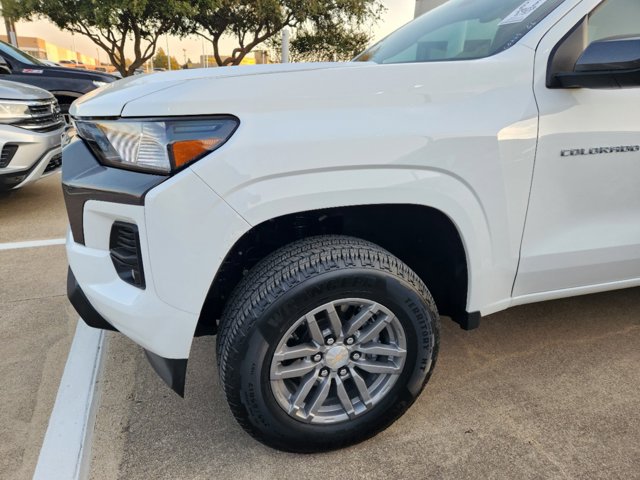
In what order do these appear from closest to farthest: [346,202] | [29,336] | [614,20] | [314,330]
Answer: [346,202] < [314,330] < [614,20] < [29,336]

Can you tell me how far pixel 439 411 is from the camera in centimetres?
210

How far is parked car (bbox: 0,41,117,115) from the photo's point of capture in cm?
629

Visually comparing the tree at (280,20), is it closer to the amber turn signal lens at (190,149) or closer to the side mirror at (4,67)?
the side mirror at (4,67)

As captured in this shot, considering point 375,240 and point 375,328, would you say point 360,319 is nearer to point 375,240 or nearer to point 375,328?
point 375,328

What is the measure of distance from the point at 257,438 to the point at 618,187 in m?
1.75

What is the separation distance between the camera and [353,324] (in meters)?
1.74

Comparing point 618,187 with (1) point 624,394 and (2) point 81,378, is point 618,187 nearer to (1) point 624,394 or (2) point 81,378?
(1) point 624,394

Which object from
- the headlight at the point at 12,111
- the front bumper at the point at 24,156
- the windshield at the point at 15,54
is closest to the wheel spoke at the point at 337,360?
the front bumper at the point at 24,156

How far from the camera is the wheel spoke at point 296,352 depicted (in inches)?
65.9

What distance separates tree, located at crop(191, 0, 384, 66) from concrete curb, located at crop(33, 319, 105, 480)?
17747mm

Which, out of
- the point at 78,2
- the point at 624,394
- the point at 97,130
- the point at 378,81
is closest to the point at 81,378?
the point at 97,130

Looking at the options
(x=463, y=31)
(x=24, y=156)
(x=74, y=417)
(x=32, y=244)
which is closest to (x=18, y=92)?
(x=24, y=156)

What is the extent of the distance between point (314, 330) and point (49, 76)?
6.59 meters

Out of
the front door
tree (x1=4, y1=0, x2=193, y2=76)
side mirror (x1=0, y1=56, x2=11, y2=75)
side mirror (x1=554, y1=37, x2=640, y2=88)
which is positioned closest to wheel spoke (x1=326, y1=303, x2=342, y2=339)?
the front door
